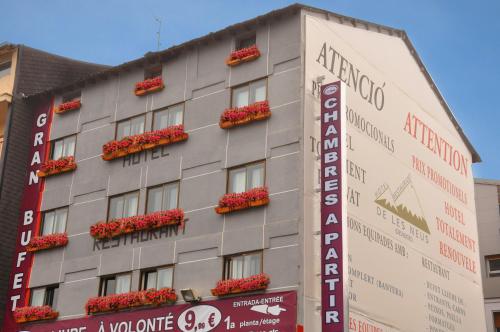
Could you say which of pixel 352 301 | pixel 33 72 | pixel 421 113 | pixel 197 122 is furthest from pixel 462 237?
pixel 33 72

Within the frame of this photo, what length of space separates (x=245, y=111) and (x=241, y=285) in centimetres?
717

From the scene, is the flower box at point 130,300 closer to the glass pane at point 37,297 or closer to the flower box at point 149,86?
the glass pane at point 37,297

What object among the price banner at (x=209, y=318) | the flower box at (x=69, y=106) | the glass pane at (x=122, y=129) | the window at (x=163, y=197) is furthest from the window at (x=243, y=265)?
the flower box at (x=69, y=106)

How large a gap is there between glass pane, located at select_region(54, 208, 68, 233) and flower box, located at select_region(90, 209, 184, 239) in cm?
250

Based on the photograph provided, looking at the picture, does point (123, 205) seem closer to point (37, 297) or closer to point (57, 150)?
point (37, 297)

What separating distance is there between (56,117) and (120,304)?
11.6 meters

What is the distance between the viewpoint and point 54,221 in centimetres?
3931

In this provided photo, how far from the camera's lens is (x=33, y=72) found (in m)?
43.7

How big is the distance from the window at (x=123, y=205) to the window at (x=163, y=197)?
77 centimetres

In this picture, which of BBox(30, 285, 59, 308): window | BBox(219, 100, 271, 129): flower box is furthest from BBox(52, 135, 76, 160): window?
BBox(219, 100, 271, 129): flower box

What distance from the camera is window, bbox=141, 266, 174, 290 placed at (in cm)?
3400

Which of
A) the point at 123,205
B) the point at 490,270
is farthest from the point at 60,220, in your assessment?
the point at 490,270

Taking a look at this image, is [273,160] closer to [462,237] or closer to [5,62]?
[462,237]

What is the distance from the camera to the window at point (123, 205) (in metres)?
36.7
